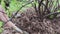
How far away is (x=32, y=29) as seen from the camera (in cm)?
311

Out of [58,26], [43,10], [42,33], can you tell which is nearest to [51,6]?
[43,10]

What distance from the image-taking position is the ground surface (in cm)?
308

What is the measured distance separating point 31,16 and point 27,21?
0.62 ft

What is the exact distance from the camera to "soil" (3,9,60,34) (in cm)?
308

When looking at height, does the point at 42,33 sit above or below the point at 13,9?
below

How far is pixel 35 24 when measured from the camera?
124 inches

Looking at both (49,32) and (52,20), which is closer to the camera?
(49,32)

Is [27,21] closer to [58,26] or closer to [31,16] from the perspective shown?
[31,16]

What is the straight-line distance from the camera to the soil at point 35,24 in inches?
121

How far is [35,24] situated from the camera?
3.14 meters

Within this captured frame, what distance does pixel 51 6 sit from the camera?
340 centimetres

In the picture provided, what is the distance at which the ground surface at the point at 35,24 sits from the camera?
308 cm

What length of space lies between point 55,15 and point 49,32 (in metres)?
0.52

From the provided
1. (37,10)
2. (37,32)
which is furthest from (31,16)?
(37,32)
